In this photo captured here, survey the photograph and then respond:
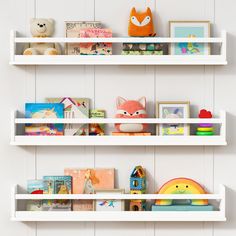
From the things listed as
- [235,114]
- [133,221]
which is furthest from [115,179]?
[235,114]

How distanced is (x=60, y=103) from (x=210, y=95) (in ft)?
2.30

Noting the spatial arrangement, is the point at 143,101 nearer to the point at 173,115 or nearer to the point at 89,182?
the point at 173,115

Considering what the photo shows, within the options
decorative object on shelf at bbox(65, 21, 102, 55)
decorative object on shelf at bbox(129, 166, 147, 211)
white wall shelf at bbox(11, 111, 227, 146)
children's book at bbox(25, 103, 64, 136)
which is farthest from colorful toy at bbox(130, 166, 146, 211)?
decorative object on shelf at bbox(65, 21, 102, 55)

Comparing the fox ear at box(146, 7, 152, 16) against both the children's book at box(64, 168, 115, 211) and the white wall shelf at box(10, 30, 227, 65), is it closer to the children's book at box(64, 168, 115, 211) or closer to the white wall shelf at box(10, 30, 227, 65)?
the white wall shelf at box(10, 30, 227, 65)

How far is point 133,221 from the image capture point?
8.69 ft

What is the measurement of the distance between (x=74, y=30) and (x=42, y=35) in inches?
5.9

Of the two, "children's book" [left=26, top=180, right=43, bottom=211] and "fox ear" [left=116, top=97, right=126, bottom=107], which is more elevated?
"fox ear" [left=116, top=97, right=126, bottom=107]

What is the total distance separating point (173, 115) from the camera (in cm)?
260

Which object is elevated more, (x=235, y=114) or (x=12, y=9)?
(x=12, y=9)

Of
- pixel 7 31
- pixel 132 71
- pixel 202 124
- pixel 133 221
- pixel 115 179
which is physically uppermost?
pixel 7 31

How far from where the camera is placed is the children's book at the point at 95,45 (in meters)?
2.59

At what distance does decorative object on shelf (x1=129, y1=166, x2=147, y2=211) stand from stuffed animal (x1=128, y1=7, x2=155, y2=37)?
24.6 inches

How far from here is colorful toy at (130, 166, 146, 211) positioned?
8.46 feet

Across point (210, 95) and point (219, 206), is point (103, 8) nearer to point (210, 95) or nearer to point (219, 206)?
point (210, 95)
